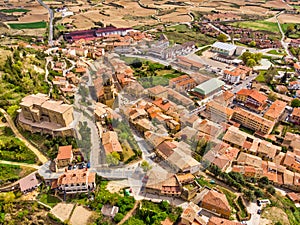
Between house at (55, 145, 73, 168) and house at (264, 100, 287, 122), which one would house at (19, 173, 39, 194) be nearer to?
house at (55, 145, 73, 168)

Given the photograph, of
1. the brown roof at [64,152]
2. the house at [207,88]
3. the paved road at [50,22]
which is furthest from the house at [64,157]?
the paved road at [50,22]

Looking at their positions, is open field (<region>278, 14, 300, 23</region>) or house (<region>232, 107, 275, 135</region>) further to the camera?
open field (<region>278, 14, 300, 23</region>)

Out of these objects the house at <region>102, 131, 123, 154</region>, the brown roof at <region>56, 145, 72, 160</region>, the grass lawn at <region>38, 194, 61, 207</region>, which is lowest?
the grass lawn at <region>38, 194, 61, 207</region>

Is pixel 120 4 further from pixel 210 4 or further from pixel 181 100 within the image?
pixel 181 100

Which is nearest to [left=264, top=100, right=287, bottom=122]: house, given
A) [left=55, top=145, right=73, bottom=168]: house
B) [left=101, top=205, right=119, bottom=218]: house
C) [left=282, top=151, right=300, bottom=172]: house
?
[left=282, top=151, right=300, bottom=172]: house

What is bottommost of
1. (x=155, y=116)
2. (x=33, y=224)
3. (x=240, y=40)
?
(x=33, y=224)

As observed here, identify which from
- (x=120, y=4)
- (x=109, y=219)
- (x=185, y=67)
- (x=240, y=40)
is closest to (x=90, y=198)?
(x=109, y=219)
